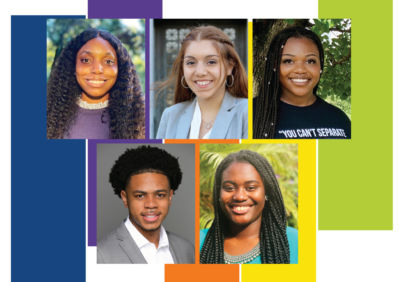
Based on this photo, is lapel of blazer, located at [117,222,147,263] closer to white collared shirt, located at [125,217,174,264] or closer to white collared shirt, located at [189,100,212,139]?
white collared shirt, located at [125,217,174,264]

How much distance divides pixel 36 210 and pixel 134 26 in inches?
92.8

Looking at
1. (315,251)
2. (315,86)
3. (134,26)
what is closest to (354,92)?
(315,86)

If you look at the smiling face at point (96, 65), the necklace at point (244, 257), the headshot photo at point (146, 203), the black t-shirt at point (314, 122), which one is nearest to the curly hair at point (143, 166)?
the headshot photo at point (146, 203)

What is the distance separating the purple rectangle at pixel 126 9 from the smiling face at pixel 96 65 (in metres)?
0.31

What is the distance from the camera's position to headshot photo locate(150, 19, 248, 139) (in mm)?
5090

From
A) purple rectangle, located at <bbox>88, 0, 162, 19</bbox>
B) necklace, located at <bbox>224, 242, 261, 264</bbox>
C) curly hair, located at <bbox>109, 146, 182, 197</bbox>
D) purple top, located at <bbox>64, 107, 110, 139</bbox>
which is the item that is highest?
purple rectangle, located at <bbox>88, 0, 162, 19</bbox>

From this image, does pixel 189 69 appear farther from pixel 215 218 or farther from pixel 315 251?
pixel 315 251

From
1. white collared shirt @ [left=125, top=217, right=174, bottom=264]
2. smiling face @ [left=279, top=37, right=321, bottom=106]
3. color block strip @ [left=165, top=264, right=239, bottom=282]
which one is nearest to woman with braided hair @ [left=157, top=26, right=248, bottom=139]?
smiling face @ [left=279, top=37, right=321, bottom=106]

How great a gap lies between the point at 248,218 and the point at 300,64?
5.98 ft

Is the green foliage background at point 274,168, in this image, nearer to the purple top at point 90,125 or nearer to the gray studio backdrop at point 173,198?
the gray studio backdrop at point 173,198

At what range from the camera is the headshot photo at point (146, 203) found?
507 centimetres

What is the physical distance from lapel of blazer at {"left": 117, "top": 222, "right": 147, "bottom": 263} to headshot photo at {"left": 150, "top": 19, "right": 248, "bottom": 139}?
3.72 feet

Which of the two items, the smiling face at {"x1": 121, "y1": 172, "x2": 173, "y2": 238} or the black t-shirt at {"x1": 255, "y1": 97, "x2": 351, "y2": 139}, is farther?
the black t-shirt at {"x1": 255, "y1": 97, "x2": 351, "y2": 139}

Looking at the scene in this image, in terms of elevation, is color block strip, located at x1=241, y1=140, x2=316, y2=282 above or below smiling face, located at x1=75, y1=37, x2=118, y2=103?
below
